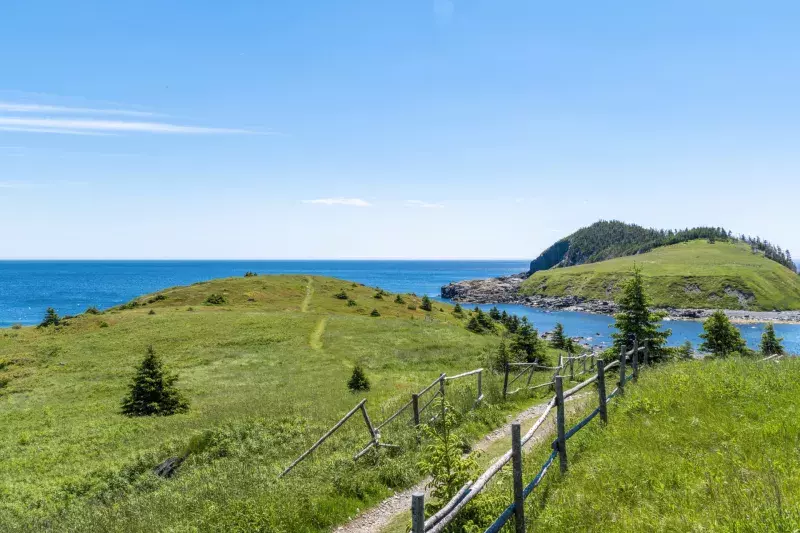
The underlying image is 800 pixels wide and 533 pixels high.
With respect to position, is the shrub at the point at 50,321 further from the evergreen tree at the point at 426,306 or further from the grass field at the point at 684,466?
the grass field at the point at 684,466

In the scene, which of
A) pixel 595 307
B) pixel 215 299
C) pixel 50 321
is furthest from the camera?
pixel 595 307

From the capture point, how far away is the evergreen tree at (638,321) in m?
28.2

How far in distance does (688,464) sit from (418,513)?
6.15 m

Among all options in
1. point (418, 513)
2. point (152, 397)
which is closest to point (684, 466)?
point (418, 513)

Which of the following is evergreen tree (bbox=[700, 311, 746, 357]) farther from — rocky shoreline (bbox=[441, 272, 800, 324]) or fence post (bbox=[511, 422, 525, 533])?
rocky shoreline (bbox=[441, 272, 800, 324])

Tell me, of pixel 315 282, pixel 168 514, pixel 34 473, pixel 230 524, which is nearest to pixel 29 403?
pixel 34 473

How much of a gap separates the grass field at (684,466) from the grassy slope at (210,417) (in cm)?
575

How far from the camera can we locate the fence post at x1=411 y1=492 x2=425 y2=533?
584 cm

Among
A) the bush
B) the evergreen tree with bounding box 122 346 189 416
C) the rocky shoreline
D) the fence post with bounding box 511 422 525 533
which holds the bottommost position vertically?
the rocky shoreline

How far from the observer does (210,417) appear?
24562 millimetres

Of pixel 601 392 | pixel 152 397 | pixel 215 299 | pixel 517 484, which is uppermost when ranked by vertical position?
pixel 601 392

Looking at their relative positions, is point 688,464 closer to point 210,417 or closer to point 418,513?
point 418,513

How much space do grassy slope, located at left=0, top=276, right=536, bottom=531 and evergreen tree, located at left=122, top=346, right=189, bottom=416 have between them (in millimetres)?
1050

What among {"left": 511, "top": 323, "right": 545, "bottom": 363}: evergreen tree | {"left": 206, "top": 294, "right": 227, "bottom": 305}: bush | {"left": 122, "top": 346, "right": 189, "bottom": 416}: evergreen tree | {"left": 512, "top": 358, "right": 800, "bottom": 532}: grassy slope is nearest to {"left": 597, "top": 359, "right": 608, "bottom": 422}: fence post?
{"left": 512, "top": 358, "right": 800, "bottom": 532}: grassy slope
